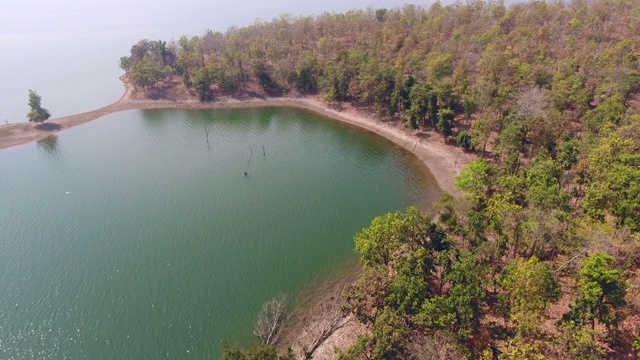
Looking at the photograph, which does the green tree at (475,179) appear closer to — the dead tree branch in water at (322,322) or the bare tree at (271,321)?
the dead tree branch in water at (322,322)

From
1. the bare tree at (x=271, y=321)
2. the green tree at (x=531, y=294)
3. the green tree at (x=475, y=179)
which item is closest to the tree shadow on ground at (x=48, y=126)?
the bare tree at (x=271, y=321)

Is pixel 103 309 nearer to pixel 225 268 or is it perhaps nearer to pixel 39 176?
pixel 225 268

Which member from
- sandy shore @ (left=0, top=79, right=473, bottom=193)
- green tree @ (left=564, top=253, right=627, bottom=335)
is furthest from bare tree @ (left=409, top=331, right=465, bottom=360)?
sandy shore @ (left=0, top=79, right=473, bottom=193)

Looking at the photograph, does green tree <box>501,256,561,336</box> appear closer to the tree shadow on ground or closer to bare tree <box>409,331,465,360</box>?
bare tree <box>409,331,465,360</box>

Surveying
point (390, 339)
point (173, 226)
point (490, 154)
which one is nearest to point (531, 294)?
point (390, 339)

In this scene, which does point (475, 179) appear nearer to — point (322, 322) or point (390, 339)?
point (322, 322)

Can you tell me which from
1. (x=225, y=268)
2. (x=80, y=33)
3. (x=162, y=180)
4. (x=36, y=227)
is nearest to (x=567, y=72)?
(x=225, y=268)
